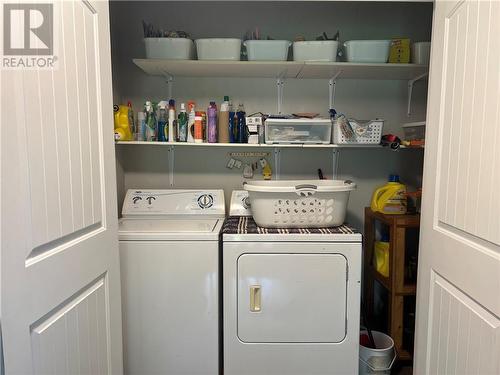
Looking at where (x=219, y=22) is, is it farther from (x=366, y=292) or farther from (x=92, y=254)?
(x=366, y=292)

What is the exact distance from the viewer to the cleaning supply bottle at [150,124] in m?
2.18

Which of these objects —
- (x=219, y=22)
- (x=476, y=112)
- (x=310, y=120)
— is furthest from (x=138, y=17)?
(x=476, y=112)

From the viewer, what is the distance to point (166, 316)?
1.77 m

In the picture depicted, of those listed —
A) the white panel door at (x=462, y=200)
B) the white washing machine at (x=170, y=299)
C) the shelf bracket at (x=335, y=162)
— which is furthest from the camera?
the shelf bracket at (x=335, y=162)

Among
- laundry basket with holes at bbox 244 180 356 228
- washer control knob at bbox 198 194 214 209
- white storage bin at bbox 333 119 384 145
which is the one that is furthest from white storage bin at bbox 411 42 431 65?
washer control knob at bbox 198 194 214 209

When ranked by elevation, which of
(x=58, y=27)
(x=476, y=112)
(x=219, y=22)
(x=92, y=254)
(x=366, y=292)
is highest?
(x=219, y=22)

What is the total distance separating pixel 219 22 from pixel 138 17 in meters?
0.57

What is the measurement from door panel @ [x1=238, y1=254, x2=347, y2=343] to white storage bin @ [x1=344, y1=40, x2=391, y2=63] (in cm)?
121

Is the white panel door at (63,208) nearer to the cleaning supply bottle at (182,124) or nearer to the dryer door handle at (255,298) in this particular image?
the dryer door handle at (255,298)

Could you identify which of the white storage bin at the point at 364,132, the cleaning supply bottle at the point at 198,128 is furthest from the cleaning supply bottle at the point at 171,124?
the white storage bin at the point at 364,132

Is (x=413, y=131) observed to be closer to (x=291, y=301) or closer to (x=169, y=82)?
(x=291, y=301)

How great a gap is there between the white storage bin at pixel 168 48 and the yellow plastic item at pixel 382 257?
1.73m

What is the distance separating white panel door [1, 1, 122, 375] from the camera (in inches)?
32.5

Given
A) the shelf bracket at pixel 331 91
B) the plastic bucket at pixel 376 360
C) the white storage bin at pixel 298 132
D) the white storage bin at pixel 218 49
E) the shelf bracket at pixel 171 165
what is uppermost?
the white storage bin at pixel 218 49
